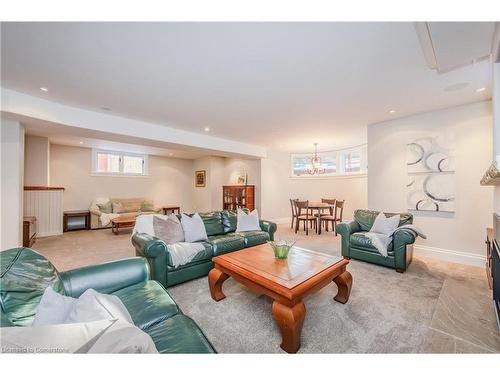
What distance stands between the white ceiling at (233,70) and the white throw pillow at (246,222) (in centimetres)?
178

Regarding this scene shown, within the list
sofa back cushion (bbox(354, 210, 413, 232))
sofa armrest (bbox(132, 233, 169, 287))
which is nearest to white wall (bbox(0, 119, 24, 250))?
sofa armrest (bbox(132, 233, 169, 287))

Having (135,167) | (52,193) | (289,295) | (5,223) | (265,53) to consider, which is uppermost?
(265,53)

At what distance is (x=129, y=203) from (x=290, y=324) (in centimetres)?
684

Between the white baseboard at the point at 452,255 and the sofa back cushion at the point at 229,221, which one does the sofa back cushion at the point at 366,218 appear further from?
the sofa back cushion at the point at 229,221

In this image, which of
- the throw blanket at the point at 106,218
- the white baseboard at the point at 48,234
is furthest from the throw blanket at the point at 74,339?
the white baseboard at the point at 48,234

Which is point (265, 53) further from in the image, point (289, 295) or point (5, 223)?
point (5, 223)

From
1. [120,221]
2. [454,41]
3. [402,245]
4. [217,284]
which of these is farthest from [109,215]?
[454,41]

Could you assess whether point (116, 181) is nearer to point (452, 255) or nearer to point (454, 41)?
point (454, 41)

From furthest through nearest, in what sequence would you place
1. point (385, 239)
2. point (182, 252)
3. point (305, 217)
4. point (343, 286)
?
1. point (305, 217)
2. point (385, 239)
3. point (182, 252)
4. point (343, 286)

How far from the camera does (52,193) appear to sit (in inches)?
207

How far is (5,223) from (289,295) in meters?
4.26

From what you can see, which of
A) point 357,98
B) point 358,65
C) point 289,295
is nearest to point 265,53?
point 358,65

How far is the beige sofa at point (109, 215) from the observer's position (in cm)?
583

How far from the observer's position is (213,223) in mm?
3541
